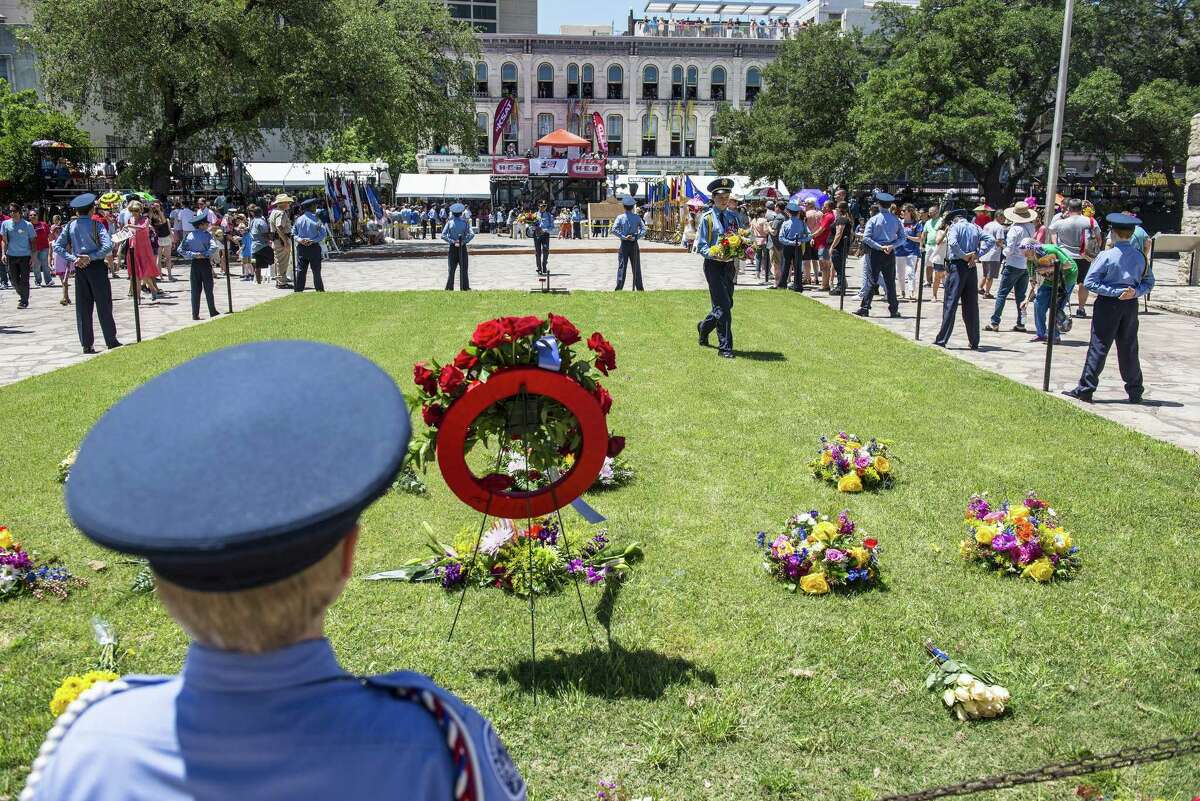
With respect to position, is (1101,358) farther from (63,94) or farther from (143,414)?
(63,94)

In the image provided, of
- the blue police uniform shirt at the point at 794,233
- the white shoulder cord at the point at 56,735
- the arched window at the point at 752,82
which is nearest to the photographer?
the white shoulder cord at the point at 56,735

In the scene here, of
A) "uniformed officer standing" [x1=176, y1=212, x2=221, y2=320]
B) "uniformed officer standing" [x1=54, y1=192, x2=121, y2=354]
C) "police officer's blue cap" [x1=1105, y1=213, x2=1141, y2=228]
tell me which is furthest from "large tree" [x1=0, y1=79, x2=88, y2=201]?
"police officer's blue cap" [x1=1105, y1=213, x2=1141, y2=228]

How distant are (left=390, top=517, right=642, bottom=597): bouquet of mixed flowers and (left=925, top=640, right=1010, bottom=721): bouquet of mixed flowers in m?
1.89

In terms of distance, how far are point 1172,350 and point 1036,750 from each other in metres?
11.7

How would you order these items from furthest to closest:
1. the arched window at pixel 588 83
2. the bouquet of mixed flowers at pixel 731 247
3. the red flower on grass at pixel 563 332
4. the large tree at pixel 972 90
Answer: the arched window at pixel 588 83
the large tree at pixel 972 90
the bouquet of mixed flowers at pixel 731 247
the red flower on grass at pixel 563 332

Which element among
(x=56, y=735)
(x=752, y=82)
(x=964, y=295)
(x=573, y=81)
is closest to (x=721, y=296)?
(x=964, y=295)

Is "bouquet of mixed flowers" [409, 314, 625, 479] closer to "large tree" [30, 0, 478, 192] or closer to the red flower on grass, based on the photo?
the red flower on grass

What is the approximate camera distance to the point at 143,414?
4.56 feet

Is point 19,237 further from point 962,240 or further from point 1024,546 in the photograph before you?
point 1024,546

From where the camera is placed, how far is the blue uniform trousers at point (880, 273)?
17047mm

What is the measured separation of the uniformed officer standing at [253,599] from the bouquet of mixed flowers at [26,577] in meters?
4.55

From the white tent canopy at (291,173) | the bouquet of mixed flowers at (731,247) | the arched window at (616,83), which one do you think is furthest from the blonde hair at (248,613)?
the arched window at (616,83)

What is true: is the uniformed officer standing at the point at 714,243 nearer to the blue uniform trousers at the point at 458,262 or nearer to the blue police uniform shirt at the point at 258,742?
the blue uniform trousers at the point at 458,262

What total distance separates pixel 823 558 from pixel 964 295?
9137 millimetres
